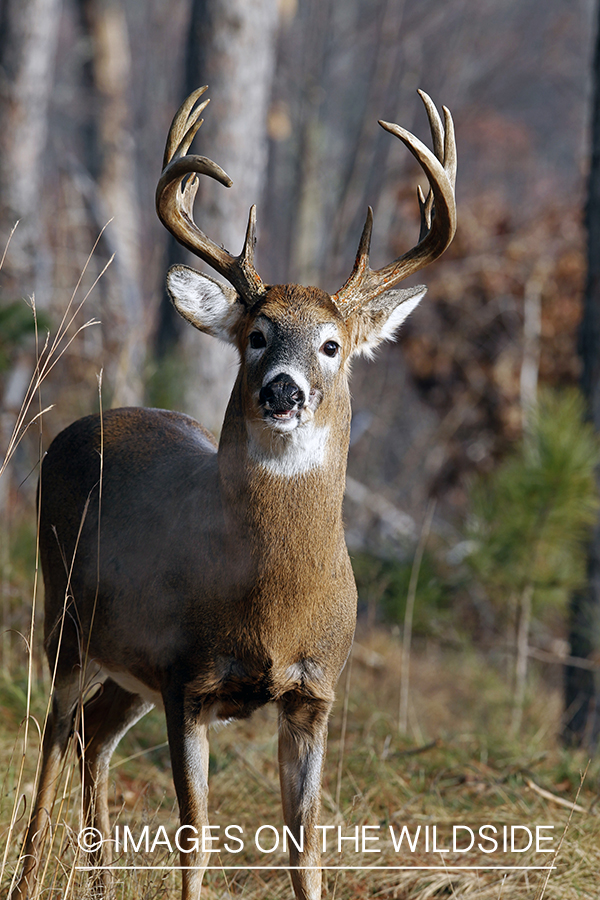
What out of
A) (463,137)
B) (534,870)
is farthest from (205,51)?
(463,137)

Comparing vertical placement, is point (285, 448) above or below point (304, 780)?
above

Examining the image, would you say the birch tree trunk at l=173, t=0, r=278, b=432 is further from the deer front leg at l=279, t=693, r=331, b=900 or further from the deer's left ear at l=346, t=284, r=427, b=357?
the deer front leg at l=279, t=693, r=331, b=900

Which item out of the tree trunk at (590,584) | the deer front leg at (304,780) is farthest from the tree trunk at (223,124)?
the deer front leg at (304,780)

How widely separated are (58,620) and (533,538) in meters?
3.79

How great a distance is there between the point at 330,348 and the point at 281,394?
417 mm

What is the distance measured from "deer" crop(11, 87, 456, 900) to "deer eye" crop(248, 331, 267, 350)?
12mm

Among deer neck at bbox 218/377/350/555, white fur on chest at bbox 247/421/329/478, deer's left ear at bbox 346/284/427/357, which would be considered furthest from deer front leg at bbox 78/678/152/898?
deer's left ear at bbox 346/284/427/357

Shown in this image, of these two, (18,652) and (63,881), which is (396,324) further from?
(18,652)

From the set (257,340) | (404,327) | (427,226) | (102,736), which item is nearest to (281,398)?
(257,340)

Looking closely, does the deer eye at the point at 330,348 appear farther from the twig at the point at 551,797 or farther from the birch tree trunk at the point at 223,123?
the birch tree trunk at the point at 223,123

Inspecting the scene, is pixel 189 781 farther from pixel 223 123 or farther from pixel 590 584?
pixel 223 123

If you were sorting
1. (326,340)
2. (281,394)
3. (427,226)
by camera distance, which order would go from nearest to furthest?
(281,394), (326,340), (427,226)

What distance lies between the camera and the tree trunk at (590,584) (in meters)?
6.27

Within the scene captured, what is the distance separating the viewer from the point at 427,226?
3523 millimetres
